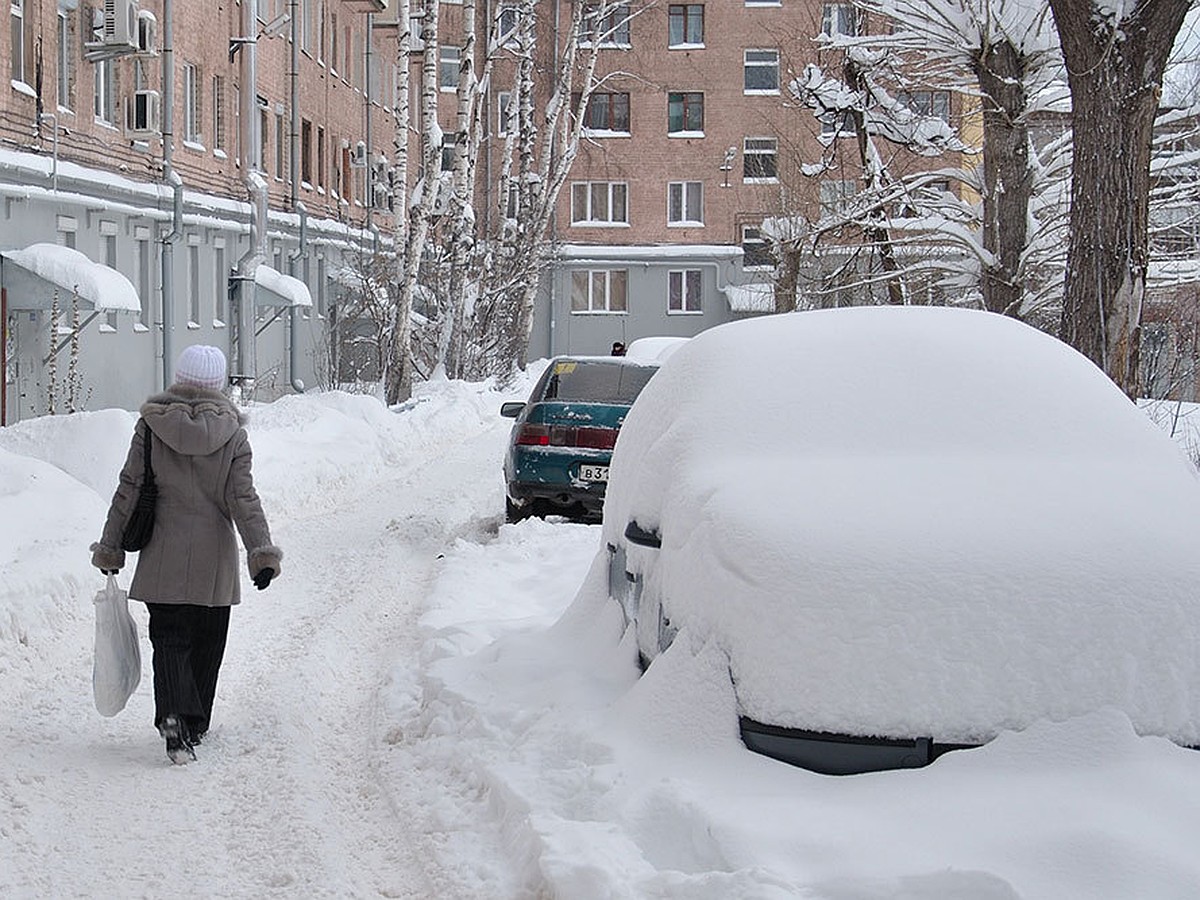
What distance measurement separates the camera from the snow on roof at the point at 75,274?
21.1 metres

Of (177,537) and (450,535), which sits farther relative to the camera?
(450,535)

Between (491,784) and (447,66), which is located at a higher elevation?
(447,66)

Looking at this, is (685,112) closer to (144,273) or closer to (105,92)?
(144,273)

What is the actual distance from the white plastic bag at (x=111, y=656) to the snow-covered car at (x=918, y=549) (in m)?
2.11

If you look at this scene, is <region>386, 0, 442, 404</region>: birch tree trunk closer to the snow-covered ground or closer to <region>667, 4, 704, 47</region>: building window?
the snow-covered ground

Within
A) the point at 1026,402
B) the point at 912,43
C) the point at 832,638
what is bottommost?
the point at 832,638

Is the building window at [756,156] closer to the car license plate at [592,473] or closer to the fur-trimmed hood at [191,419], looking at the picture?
the car license plate at [592,473]

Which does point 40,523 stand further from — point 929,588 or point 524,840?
point 929,588

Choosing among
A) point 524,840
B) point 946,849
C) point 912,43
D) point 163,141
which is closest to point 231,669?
point 524,840

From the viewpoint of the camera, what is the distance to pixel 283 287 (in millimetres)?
32000

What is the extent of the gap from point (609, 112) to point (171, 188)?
32.3 meters

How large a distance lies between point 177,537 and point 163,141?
2196 centimetres

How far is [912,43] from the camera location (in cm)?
1620

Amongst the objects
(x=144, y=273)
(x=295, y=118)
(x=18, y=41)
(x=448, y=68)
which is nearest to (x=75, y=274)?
(x=18, y=41)
